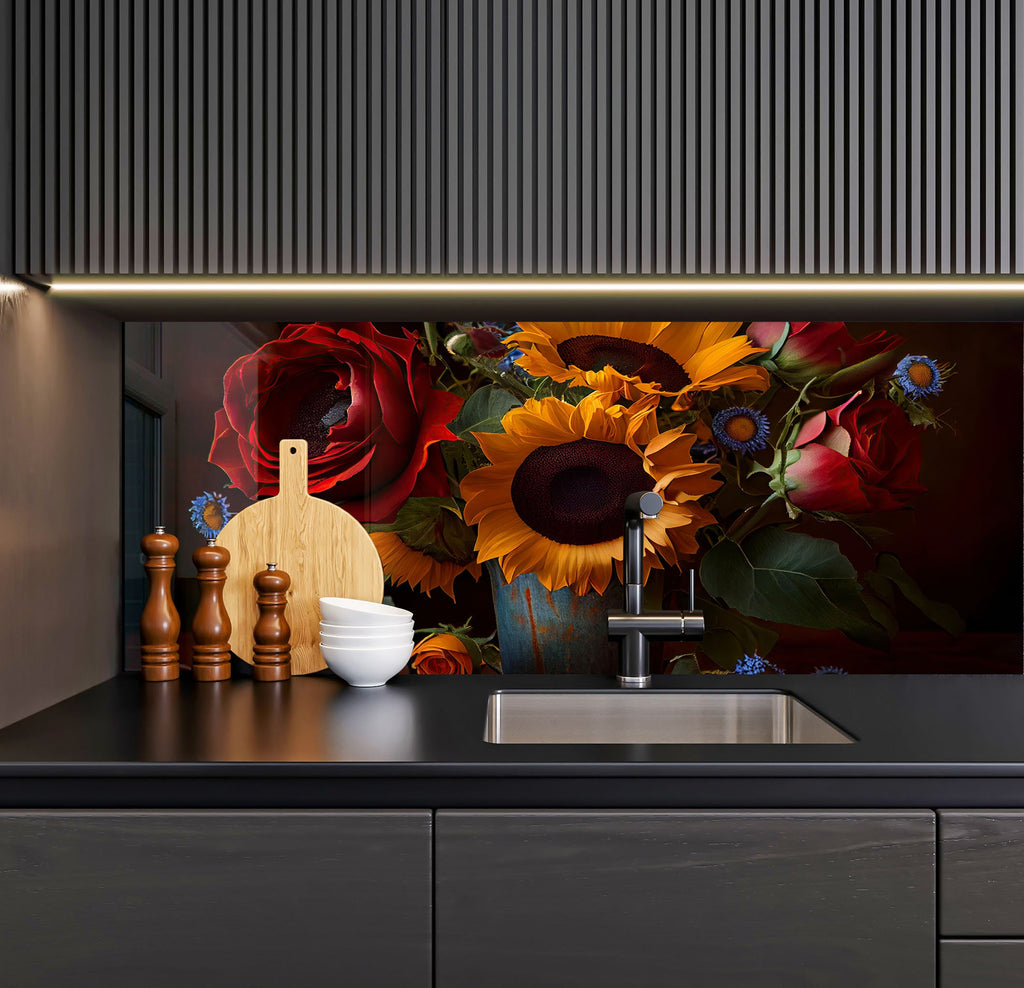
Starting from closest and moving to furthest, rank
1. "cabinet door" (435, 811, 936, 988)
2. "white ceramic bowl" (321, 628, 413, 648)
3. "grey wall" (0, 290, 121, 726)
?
"cabinet door" (435, 811, 936, 988) < "grey wall" (0, 290, 121, 726) < "white ceramic bowl" (321, 628, 413, 648)

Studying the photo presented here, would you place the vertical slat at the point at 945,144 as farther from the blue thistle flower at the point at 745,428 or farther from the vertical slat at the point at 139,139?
the vertical slat at the point at 139,139

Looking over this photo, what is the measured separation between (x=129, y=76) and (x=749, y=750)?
4.46 feet

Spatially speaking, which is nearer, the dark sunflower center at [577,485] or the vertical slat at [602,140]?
the vertical slat at [602,140]

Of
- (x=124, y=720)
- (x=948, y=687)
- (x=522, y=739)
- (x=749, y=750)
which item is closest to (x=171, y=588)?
(x=124, y=720)

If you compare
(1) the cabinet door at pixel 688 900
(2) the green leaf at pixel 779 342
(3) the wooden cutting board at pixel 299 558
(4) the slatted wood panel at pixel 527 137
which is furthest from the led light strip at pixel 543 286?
(1) the cabinet door at pixel 688 900

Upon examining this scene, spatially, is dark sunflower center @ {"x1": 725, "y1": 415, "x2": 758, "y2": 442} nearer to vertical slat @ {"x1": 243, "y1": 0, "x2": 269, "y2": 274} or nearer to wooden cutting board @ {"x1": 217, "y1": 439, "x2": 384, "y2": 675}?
wooden cutting board @ {"x1": 217, "y1": 439, "x2": 384, "y2": 675}

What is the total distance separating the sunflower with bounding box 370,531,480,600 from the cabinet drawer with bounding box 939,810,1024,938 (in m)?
0.96

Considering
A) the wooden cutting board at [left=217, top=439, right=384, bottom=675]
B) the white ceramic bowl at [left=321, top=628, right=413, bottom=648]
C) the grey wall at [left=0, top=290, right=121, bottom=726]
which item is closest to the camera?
the grey wall at [left=0, top=290, right=121, bottom=726]

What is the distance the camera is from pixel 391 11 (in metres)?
1.26

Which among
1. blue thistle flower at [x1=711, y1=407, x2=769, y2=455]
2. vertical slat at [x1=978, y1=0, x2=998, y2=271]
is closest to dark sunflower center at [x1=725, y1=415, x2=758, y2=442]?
blue thistle flower at [x1=711, y1=407, x2=769, y2=455]

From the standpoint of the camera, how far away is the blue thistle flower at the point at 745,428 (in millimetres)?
1621

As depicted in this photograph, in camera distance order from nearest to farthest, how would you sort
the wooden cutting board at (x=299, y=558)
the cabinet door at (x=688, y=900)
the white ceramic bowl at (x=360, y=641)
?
the cabinet door at (x=688, y=900) < the white ceramic bowl at (x=360, y=641) < the wooden cutting board at (x=299, y=558)

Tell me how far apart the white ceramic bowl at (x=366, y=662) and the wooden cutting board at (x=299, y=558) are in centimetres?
12

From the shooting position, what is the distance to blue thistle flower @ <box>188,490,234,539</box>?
1.63 meters
